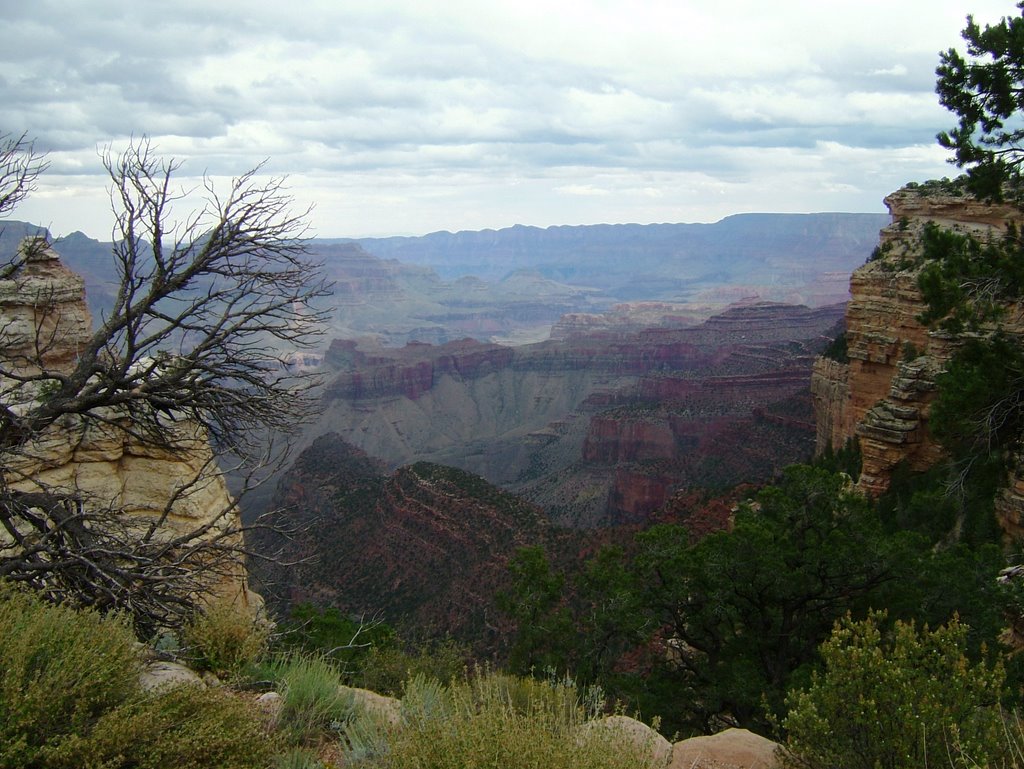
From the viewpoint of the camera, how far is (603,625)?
15.3m

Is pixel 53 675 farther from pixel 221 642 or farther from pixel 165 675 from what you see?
pixel 221 642

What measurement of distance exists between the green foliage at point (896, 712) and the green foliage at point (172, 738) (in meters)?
3.97

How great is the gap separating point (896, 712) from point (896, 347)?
974 inches

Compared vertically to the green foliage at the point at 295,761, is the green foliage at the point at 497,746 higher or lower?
higher

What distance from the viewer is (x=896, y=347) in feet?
89.8

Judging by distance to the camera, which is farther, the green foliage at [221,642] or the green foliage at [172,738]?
the green foliage at [221,642]

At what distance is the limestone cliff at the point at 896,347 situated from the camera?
23.0m

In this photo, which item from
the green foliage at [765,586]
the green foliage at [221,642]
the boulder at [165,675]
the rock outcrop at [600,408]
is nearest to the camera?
the boulder at [165,675]

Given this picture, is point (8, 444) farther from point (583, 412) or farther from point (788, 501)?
point (583, 412)

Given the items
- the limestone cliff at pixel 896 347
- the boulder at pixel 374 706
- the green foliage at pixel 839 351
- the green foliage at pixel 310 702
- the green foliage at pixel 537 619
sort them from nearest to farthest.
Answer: the green foliage at pixel 310 702 < the boulder at pixel 374 706 < the green foliage at pixel 537 619 < the limestone cliff at pixel 896 347 < the green foliage at pixel 839 351

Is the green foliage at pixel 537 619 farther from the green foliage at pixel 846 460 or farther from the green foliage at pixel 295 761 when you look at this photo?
the green foliage at pixel 846 460

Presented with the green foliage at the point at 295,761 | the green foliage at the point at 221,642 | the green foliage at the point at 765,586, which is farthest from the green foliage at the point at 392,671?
the green foliage at the point at 765,586

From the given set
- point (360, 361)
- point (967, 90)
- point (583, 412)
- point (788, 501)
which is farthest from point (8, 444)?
point (360, 361)

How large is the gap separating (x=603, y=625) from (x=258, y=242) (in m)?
10.6
